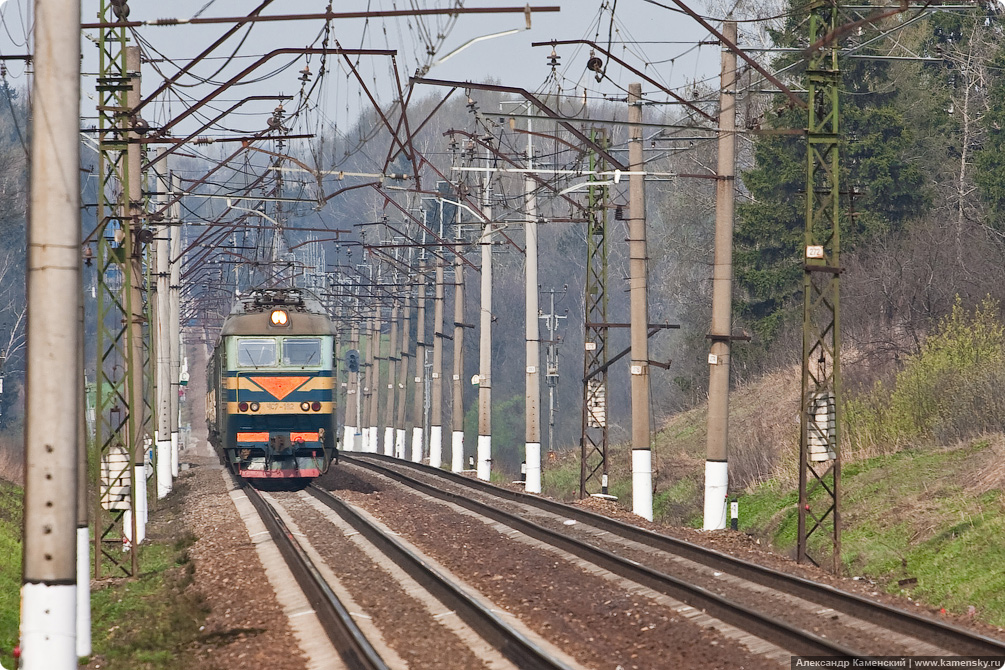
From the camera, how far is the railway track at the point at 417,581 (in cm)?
1063

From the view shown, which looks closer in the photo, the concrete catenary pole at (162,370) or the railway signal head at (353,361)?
the railway signal head at (353,361)

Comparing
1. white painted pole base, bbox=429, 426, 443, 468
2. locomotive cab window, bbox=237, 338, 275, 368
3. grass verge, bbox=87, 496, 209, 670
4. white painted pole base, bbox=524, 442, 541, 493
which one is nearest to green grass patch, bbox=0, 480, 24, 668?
grass verge, bbox=87, 496, 209, 670

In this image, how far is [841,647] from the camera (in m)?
10.3

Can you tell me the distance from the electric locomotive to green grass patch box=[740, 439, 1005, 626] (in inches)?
359

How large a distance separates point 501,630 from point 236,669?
7.96 feet

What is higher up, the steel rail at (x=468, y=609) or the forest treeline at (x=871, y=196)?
the forest treeline at (x=871, y=196)

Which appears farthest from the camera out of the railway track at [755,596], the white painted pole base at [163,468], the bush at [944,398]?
the white painted pole base at [163,468]

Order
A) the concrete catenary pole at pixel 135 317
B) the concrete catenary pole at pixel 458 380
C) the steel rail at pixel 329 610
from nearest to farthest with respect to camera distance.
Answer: the steel rail at pixel 329 610
the concrete catenary pole at pixel 135 317
the concrete catenary pole at pixel 458 380

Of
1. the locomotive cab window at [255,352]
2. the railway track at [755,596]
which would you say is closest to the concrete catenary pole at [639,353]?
the railway track at [755,596]

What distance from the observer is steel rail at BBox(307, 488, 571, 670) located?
416 inches

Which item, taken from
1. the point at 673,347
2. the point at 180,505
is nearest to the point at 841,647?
the point at 180,505

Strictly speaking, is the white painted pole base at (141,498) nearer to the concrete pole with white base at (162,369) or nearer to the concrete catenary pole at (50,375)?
the concrete pole with white base at (162,369)

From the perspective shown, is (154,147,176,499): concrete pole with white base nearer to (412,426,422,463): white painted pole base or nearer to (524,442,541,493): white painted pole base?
(524,442,541,493): white painted pole base

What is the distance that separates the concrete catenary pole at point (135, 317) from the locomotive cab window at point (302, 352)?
551 cm
